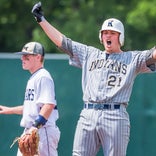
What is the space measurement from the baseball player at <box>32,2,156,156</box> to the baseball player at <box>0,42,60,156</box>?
1.56 feet

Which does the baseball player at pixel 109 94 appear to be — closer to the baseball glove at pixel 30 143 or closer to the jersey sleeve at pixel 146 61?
the jersey sleeve at pixel 146 61

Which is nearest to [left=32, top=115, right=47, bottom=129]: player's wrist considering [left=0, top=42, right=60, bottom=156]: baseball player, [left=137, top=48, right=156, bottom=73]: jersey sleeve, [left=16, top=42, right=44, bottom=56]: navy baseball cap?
[left=0, top=42, right=60, bottom=156]: baseball player

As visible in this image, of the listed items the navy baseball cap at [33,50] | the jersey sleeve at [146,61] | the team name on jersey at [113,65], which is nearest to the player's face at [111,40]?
the team name on jersey at [113,65]

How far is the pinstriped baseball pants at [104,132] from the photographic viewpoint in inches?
310

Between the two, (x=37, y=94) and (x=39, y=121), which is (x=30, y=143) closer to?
(x=39, y=121)

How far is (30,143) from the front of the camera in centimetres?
819

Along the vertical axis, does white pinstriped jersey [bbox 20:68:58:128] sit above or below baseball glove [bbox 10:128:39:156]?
above

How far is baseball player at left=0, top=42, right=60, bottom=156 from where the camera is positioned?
8359mm

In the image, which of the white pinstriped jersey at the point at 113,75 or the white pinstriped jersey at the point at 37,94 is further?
the white pinstriped jersey at the point at 37,94

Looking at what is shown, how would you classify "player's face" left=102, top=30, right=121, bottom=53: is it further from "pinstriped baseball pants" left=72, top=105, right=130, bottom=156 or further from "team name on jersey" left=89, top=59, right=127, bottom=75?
"pinstriped baseball pants" left=72, top=105, right=130, bottom=156

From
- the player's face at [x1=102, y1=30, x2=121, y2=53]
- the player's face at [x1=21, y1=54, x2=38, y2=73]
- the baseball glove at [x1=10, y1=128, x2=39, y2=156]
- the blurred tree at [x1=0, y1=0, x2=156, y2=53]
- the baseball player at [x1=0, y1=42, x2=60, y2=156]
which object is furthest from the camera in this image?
the blurred tree at [x1=0, y1=0, x2=156, y2=53]

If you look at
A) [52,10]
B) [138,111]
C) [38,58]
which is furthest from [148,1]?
[38,58]

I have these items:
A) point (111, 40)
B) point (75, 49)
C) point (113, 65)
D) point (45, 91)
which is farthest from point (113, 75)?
point (45, 91)

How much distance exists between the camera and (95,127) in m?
7.87
